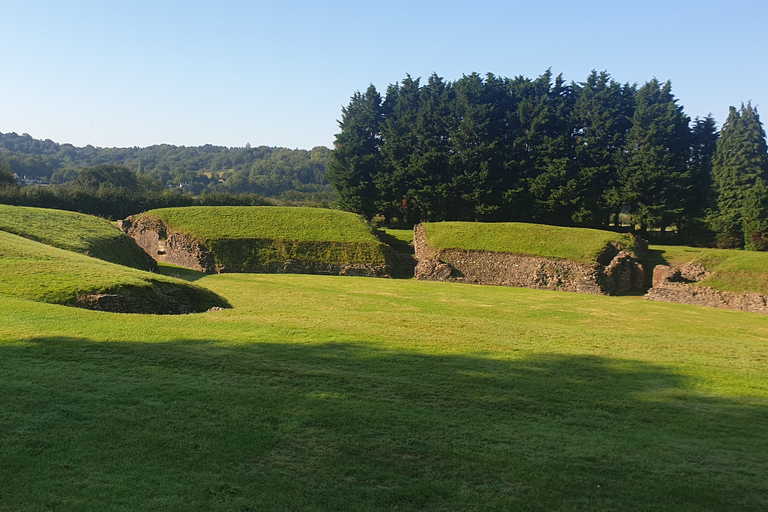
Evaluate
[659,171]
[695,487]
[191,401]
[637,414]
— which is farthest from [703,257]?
[191,401]

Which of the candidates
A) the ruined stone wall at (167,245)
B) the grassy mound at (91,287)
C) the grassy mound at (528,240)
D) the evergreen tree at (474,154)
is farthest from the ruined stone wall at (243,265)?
the evergreen tree at (474,154)

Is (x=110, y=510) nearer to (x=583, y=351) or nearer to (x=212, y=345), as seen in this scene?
(x=212, y=345)

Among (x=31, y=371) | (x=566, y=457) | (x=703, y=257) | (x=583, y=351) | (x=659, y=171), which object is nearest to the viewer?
(x=566, y=457)

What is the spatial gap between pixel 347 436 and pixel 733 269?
27191 millimetres

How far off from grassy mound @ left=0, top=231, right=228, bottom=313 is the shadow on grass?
502 cm

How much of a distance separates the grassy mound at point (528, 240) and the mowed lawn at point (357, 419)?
64.0 ft

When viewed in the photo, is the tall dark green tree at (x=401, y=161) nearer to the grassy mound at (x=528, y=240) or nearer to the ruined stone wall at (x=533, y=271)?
the grassy mound at (x=528, y=240)

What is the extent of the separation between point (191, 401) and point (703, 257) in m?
29.8

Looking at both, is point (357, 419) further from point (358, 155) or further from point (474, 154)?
point (358, 155)

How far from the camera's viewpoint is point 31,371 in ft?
23.8

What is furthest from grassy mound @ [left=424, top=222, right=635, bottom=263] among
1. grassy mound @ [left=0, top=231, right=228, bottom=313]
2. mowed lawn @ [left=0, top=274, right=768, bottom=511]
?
mowed lawn @ [left=0, top=274, right=768, bottom=511]

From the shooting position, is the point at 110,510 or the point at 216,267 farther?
the point at 216,267

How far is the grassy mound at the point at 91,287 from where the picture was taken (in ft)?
44.5

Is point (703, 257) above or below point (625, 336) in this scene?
above
